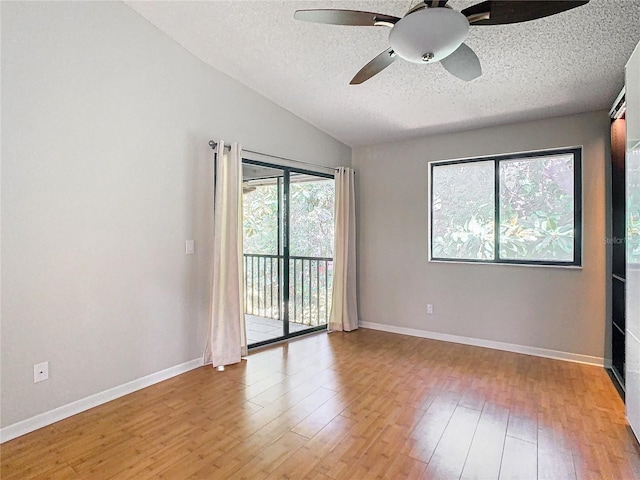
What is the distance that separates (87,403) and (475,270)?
395cm

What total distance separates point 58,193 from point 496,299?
4243 mm

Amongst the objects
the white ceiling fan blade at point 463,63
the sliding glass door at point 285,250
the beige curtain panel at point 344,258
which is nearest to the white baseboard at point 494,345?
the beige curtain panel at point 344,258

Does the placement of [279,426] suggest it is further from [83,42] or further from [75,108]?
[83,42]

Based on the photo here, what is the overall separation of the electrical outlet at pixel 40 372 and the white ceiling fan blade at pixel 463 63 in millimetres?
3228

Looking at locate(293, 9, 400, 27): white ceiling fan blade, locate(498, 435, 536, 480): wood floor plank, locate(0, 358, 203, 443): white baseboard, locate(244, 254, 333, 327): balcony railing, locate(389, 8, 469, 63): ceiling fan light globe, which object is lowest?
locate(498, 435, 536, 480): wood floor plank

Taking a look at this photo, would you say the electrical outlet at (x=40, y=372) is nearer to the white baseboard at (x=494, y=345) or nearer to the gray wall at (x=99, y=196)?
the gray wall at (x=99, y=196)

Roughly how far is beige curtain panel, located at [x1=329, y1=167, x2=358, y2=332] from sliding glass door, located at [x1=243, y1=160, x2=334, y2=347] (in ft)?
0.44

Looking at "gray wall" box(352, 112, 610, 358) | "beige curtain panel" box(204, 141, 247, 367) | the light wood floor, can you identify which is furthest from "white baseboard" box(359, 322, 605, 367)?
"beige curtain panel" box(204, 141, 247, 367)

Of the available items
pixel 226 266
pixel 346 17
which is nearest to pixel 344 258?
pixel 226 266

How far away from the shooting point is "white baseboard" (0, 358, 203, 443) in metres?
2.30

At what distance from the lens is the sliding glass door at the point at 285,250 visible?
13.4 feet

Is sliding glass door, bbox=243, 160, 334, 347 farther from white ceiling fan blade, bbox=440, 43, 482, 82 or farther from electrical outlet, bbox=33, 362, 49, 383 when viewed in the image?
white ceiling fan blade, bbox=440, 43, 482, 82

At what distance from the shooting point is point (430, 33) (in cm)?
162

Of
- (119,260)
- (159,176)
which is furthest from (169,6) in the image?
(119,260)
